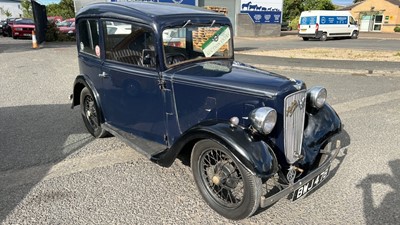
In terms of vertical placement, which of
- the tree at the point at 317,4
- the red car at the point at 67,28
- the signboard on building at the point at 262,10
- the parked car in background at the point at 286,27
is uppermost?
the tree at the point at 317,4

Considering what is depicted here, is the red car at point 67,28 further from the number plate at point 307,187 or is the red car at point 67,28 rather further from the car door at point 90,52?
the number plate at point 307,187

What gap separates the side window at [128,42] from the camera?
3.40 metres

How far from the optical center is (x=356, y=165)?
148 inches

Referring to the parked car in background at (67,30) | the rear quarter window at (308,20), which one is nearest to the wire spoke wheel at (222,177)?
the parked car in background at (67,30)

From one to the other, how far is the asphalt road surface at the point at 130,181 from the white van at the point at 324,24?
2043 centimetres

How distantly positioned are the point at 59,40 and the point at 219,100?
19647 millimetres

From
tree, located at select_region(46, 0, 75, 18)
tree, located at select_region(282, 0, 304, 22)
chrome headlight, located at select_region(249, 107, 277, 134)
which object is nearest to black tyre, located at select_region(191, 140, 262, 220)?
chrome headlight, located at select_region(249, 107, 277, 134)

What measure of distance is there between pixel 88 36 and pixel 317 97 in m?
3.15

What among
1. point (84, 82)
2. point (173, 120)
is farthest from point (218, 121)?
point (84, 82)

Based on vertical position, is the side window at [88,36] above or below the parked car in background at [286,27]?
above

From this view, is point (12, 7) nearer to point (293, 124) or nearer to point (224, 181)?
point (224, 181)

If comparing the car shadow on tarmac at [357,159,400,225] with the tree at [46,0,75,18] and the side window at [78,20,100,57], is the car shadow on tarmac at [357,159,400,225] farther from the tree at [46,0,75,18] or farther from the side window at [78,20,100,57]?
the tree at [46,0,75,18]

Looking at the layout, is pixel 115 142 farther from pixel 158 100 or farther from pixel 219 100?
pixel 219 100

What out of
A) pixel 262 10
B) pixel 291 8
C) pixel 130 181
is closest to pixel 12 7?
pixel 262 10
